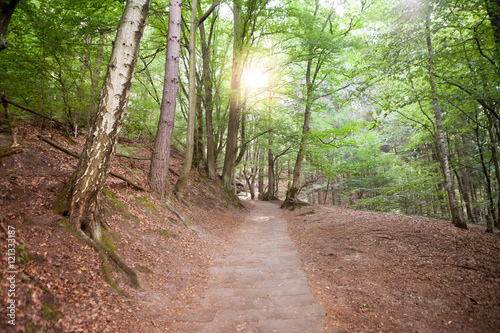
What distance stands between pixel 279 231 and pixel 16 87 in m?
8.47

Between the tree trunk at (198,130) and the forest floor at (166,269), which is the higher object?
the tree trunk at (198,130)

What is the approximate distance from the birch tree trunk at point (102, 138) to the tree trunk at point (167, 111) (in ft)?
9.83

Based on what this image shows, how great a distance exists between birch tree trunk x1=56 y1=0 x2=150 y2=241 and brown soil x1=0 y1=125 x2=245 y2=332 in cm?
26

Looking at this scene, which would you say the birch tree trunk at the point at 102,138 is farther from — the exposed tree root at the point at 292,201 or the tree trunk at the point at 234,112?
the exposed tree root at the point at 292,201

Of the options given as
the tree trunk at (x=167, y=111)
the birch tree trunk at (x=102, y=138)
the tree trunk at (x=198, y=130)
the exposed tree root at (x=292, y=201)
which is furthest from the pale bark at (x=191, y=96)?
the exposed tree root at (x=292, y=201)

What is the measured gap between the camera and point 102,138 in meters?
3.45

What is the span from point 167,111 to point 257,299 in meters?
5.52

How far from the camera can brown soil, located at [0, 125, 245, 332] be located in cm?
224

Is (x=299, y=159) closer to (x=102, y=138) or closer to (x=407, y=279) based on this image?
(x=407, y=279)

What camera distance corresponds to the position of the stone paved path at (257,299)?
9.00 feet

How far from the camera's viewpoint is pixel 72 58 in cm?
675

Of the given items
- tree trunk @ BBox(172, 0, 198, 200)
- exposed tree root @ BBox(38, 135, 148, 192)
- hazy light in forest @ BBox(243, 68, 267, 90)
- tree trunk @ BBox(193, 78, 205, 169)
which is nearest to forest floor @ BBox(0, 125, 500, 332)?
exposed tree root @ BBox(38, 135, 148, 192)

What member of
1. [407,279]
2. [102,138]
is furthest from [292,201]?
[102,138]

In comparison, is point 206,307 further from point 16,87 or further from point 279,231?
point 16,87
